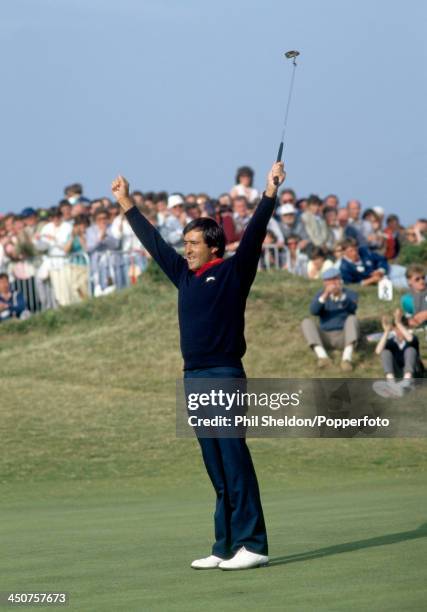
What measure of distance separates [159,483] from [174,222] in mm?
8902

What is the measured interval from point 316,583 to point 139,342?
55.0 ft

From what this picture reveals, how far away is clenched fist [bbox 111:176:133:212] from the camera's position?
912cm

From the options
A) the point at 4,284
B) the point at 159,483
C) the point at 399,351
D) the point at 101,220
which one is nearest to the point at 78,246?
the point at 101,220

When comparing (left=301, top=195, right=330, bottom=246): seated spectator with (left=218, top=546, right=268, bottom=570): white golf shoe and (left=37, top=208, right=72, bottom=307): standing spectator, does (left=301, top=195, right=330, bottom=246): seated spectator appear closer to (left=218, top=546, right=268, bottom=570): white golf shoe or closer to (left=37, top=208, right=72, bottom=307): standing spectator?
(left=37, top=208, right=72, bottom=307): standing spectator

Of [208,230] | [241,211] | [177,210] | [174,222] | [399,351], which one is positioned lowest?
[399,351]

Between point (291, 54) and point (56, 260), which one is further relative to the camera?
point (56, 260)

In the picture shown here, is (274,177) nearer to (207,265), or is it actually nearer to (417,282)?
(207,265)

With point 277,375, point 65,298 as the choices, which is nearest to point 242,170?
point 65,298

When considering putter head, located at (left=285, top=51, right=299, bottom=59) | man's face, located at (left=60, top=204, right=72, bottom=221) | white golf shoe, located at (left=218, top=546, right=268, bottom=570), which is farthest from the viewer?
man's face, located at (left=60, top=204, right=72, bottom=221)

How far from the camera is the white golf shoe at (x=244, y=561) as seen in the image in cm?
834

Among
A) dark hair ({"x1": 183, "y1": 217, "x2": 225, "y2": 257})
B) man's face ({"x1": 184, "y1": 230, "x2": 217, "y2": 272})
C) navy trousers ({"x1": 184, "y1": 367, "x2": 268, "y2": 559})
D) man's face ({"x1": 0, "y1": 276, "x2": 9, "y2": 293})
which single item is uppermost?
man's face ({"x1": 0, "y1": 276, "x2": 9, "y2": 293})

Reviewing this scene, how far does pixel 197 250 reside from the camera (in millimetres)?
8719

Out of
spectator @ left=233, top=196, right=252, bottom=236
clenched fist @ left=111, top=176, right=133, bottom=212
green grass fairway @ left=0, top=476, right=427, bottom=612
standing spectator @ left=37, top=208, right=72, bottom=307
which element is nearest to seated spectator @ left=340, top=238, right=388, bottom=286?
spectator @ left=233, top=196, right=252, bottom=236

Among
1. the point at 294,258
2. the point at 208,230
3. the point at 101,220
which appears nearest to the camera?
the point at 208,230
